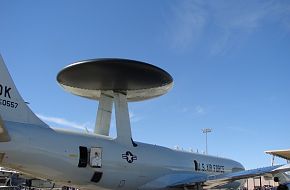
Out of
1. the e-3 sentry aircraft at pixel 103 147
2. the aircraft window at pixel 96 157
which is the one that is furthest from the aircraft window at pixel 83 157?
the aircraft window at pixel 96 157

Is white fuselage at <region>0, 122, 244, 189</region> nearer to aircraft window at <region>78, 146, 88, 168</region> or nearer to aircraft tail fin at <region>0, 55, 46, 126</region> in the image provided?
aircraft window at <region>78, 146, 88, 168</region>

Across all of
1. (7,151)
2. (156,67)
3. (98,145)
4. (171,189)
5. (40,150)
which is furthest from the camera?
(171,189)

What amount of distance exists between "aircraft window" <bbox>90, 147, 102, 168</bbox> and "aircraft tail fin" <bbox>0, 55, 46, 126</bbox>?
266 centimetres

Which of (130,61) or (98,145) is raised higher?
(130,61)

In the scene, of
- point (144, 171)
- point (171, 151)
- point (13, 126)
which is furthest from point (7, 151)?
point (171, 151)

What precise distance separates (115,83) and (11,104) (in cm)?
659

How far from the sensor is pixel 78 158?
15.9m

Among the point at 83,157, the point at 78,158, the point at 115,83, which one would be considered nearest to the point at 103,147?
the point at 83,157

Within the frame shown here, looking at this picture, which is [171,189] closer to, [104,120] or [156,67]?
[104,120]

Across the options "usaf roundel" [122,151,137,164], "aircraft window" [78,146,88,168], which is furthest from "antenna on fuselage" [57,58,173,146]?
"aircraft window" [78,146,88,168]

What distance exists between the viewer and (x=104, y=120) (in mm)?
21172

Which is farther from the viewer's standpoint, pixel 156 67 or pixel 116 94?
pixel 116 94

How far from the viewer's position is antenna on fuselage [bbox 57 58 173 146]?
1841cm

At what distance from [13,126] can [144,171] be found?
724 cm
